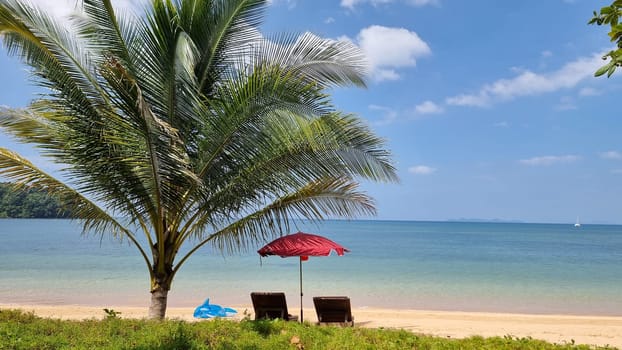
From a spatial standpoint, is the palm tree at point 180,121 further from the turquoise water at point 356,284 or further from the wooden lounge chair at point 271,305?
the turquoise water at point 356,284

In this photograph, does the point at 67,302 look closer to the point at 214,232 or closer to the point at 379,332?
the point at 214,232

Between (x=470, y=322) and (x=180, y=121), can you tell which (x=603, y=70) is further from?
(x=470, y=322)

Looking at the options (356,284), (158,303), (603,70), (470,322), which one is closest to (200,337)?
(158,303)

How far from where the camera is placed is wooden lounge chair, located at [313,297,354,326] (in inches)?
312

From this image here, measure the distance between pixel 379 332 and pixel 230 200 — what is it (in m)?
2.71

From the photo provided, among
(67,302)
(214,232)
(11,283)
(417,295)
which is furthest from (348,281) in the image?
(11,283)

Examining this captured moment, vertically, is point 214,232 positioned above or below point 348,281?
above

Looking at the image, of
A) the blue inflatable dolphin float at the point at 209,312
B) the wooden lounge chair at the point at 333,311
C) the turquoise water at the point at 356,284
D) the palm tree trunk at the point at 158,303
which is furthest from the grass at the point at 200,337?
the turquoise water at the point at 356,284

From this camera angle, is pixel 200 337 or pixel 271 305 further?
pixel 271 305

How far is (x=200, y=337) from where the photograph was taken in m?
5.04

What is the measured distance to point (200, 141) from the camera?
582 centimetres

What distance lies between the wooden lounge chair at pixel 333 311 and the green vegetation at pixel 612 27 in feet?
22.9

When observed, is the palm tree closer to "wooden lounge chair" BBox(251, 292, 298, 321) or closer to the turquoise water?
"wooden lounge chair" BBox(251, 292, 298, 321)

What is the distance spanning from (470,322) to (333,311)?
161 inches
